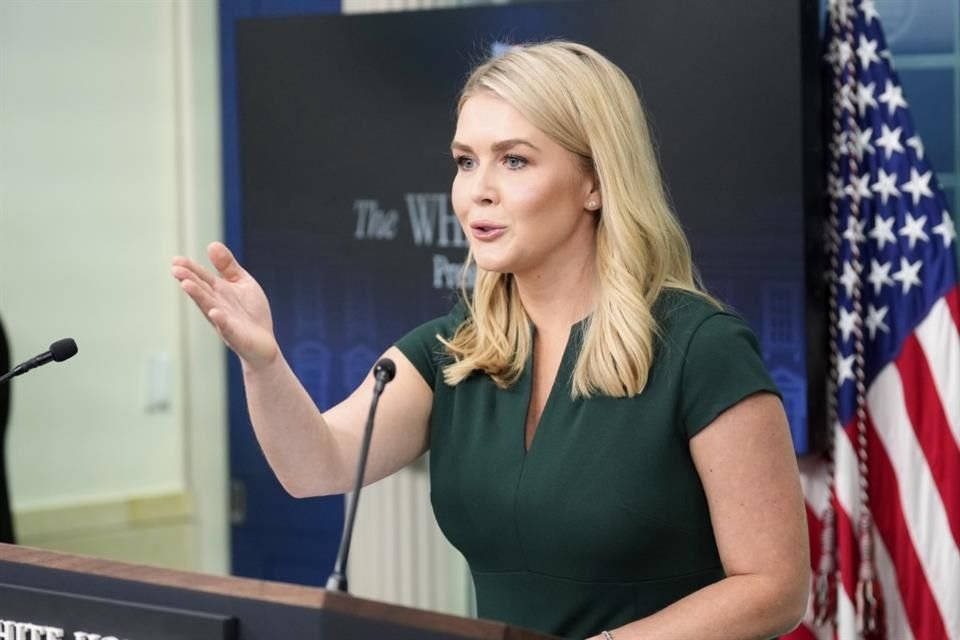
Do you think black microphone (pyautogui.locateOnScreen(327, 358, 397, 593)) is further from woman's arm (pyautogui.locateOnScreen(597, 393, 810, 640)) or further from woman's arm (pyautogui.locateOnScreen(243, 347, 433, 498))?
woman's arm (pyautogui.locateOnScreen(597, 393, 810, 640))

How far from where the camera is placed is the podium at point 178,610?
1.45 meters

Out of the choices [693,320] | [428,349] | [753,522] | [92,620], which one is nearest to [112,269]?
[428,349]

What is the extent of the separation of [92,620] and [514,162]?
0.85m

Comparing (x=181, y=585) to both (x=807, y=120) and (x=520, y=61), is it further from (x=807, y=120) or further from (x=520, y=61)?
(x=807, y=120)

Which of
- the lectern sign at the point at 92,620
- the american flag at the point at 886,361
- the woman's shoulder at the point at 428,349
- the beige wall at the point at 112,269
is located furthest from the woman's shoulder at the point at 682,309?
the beige wall at the point at 112,269

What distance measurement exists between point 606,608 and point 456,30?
6.80 feet

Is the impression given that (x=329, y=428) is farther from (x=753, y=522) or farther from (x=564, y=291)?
(x=753, y=522)

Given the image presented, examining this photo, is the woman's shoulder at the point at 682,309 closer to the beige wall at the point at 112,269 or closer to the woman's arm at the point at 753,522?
the woman's arm at the point at 753,522

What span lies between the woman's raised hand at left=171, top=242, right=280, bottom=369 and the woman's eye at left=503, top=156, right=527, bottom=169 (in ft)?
1.25

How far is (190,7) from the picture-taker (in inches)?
199

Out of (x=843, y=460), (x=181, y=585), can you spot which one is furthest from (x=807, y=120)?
(x=181, y=585)

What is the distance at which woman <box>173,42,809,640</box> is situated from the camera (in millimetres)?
1966

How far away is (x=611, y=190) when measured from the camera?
6.89 ft

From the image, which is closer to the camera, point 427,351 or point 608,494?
point 608,494
